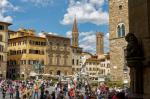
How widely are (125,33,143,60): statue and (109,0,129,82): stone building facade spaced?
29.0 m

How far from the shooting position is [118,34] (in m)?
36.4

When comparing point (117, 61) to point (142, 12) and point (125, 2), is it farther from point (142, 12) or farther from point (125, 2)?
point (142, 12)

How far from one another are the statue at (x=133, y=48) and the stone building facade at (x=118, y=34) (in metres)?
29.0

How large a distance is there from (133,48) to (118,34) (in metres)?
30.5

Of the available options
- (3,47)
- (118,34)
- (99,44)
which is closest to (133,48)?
(118,34)

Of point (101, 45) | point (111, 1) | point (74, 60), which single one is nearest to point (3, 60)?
point (74, 60)

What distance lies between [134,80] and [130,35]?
2.81 ft

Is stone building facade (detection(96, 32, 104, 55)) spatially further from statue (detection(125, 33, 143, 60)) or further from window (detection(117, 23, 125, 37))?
statue (detection(125, 33, 143, 60))

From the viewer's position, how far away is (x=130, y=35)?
6.25 metres

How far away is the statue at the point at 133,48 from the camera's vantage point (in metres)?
6.12

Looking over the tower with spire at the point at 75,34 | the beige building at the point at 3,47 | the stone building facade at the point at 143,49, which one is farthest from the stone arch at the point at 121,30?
the tower with spire at the point at 75,34

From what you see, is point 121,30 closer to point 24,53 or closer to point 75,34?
point 24,53

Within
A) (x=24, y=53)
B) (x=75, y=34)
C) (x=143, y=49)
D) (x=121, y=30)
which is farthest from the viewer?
(x=75, y=34)

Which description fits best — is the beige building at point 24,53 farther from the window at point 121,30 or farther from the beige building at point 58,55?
the window at point 121,30
